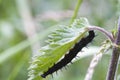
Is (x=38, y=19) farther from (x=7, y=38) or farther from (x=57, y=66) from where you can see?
(x=57, y=66)

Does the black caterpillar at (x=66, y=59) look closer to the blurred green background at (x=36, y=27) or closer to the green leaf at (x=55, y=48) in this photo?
the green leaf at (x=55, y=48)

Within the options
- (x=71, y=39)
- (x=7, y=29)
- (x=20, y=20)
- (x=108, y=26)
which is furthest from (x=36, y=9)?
(x=71, y=39)

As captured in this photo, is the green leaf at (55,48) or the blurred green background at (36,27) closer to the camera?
the green leaf at (55,48)

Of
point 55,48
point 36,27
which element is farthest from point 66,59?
point 36,27

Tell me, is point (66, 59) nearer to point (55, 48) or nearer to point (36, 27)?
point (55, 48)

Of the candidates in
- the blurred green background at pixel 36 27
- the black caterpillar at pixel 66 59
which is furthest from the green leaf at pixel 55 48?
the blurred green background at pixel 36 27

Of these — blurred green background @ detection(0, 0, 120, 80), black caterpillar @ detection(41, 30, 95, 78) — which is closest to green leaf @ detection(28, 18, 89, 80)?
black caterpillar @ detection(41, 30, 95, 78)

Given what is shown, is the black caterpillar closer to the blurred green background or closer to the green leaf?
the green leaf
